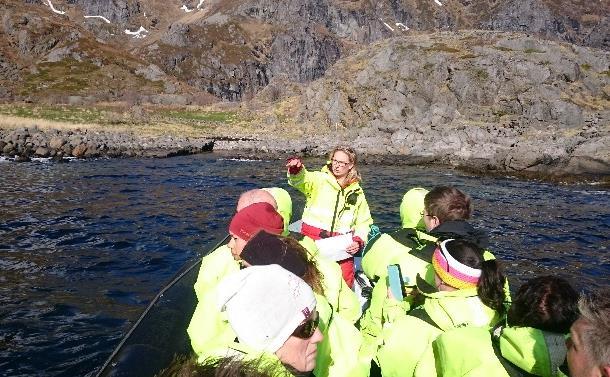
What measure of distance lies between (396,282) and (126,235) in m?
10.4

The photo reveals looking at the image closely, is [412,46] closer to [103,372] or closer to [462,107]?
[462,107]

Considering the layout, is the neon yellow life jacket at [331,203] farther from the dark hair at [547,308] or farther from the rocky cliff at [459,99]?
the rocky cliff at [459,99]

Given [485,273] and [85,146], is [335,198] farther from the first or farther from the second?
[85,146]

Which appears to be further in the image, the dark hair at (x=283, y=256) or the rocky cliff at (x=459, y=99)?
the rocky cliff at (x=459, y=99)

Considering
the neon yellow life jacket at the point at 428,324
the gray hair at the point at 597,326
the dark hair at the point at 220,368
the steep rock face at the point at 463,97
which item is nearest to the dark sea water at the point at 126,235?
the neon yellow life jacket at the point at 428,324

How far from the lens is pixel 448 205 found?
4.97 metres

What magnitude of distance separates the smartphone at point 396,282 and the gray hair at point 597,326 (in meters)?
2.51

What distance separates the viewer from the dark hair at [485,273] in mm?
3650

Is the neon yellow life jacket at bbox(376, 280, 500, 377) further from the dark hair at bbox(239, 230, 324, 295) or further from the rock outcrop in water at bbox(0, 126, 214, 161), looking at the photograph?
the rock outcrop in water at bbox(0, 126, 214, 161)

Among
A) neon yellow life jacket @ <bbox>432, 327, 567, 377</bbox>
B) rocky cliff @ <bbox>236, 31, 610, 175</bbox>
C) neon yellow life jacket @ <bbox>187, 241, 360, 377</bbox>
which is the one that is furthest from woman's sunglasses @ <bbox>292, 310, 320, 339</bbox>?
rocky cliff @ <bbox>236, 31, 610, 175</bbox>

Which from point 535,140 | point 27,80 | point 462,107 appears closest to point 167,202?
point 535,140

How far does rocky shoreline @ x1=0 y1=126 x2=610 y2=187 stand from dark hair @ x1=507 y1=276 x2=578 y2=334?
28492 millimetres

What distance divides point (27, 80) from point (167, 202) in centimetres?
12280

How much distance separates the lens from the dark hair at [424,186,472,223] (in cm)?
495
